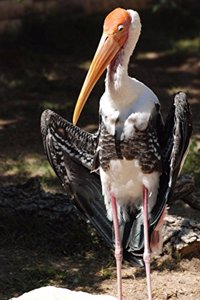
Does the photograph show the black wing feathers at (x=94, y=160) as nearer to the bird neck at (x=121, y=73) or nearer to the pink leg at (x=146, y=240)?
the pink leg at (x=146, y=240)

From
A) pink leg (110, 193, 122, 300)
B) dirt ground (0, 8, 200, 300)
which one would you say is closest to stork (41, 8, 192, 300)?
pink leg (110, 193, 122, 300)

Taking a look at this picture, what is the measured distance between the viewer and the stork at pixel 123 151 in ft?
17.0

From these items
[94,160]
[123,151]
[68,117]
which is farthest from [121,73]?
[68,117]

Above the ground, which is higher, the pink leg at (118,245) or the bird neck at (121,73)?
the bird neck at (121,73)

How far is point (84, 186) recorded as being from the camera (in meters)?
5.90

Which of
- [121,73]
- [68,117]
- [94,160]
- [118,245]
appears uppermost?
[68,117]

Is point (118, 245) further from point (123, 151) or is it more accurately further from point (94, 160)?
point (123, 151)

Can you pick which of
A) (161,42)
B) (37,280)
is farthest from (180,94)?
(161,42)

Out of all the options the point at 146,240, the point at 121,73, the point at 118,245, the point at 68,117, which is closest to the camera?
the point at 121,73

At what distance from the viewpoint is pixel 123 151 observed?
5270 mm

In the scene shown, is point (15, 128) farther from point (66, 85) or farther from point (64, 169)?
point (64, 169)

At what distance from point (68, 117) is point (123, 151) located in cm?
470

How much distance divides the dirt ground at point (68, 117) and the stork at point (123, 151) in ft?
2.39

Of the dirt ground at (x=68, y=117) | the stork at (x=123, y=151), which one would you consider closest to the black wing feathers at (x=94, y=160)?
the stork at (x=123, y=151)
